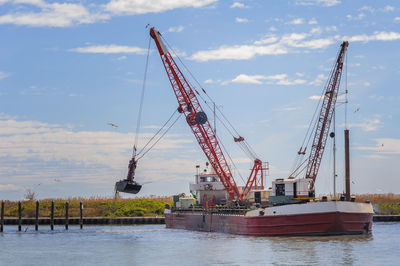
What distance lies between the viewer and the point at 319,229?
58.8 m

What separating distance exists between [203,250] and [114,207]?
57734 millimetres

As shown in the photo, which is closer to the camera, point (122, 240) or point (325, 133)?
point (122, 240)

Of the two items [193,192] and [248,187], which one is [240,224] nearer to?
[248,187]

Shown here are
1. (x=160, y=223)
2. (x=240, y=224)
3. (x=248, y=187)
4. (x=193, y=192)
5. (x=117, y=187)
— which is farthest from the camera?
(x=160, y=223)

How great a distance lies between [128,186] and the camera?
7488 cm

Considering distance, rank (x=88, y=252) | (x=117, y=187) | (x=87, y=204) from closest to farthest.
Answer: (x=88, y=252), (x=117, y=187), (x=87, y=204)

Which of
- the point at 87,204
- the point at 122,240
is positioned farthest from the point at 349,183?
the point at 87,204

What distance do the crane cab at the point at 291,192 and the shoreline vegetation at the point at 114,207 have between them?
45237 millimetres

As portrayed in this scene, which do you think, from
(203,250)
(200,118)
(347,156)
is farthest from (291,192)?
(200,118)

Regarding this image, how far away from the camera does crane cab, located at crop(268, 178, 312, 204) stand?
63.2 meters

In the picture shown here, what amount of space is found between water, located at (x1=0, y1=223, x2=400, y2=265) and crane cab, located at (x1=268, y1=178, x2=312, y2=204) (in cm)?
490

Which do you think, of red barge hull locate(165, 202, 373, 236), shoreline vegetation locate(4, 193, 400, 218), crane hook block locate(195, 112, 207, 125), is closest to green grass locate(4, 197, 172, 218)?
shoreline vegetation locate(4, 193, 400, 218)

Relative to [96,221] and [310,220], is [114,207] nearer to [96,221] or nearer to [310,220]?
[96,221]

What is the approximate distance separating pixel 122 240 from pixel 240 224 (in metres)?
13.1
